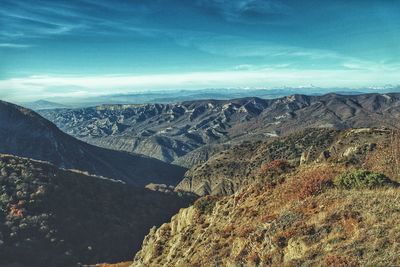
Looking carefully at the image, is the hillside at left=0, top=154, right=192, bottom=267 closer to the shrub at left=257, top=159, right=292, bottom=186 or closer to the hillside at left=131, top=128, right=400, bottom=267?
the hillside at left=131, top=128, right=400, bottom=267

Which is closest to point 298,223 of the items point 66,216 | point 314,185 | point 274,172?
point 314,185

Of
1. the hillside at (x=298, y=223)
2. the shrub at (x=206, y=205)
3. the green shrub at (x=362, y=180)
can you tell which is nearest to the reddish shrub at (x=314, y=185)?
the hillside at (x=298, y=223)

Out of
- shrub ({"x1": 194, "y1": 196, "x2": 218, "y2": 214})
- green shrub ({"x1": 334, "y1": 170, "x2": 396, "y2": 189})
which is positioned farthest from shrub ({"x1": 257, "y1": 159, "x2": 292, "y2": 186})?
green shrub ({"x1": 334, "y1": 170, "x2": 396, "y2": 189})

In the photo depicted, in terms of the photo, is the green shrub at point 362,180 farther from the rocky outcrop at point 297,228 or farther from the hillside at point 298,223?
the rocky outcrop at point 297,228

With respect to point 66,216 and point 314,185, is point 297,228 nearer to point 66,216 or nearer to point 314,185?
point 314,185

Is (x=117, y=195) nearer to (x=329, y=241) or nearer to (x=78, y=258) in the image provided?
(x=78, y=258)
